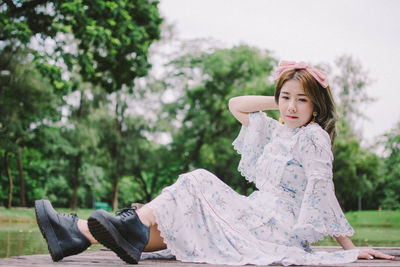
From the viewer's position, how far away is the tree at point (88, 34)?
38.4ft

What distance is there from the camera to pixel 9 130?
56.9 ft

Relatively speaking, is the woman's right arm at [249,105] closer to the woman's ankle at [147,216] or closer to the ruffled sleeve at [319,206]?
the ruffled sleeve at [319,206]

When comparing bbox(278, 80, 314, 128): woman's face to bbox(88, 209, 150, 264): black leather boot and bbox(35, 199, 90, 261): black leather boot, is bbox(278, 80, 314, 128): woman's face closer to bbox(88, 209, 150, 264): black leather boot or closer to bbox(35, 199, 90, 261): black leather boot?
bbox(88, 209, 150, 264): black leather boot

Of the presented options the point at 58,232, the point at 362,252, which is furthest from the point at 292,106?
the point at 58,232

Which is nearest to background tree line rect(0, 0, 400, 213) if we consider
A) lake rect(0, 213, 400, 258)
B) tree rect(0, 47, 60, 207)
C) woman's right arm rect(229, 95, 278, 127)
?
tree rect(0, 47, 60, 207)

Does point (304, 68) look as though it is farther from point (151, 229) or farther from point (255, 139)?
point (151, 229)

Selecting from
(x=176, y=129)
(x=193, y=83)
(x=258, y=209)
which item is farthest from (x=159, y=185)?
(x=258, y=209)

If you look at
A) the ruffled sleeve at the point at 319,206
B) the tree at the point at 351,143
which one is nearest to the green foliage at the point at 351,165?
the tree at the point at 351,143

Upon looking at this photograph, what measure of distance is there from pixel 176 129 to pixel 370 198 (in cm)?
2514

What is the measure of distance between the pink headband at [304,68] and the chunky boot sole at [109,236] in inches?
57.2

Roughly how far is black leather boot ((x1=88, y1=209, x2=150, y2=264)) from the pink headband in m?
1.34

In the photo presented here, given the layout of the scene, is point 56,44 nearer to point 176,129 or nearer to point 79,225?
point 79,225

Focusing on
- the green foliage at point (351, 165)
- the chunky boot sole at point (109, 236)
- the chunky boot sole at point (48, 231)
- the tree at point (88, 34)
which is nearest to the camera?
the chunky boot sole at point (109, 236)

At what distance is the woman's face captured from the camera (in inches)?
117
